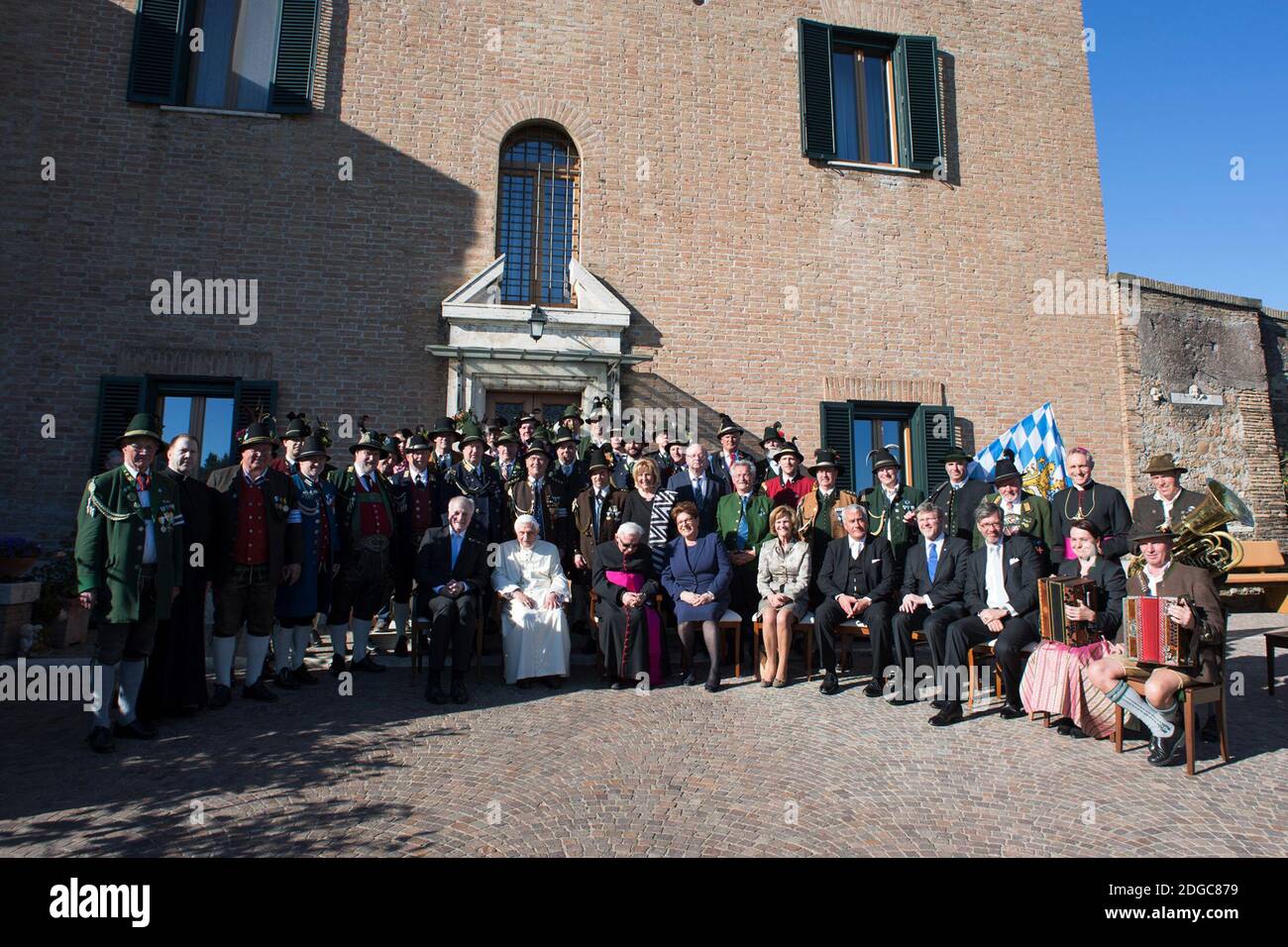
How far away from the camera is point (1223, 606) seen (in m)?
5.04

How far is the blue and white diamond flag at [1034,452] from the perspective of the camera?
9.80 meters

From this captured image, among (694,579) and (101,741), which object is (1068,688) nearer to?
(694,579)

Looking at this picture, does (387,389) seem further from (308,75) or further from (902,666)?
(902,666)

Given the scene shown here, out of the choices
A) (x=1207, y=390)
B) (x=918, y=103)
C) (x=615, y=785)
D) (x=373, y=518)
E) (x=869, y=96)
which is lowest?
A: (x=615, y=785)

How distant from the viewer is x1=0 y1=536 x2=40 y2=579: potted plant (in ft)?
22.9

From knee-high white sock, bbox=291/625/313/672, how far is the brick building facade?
4.44 meters

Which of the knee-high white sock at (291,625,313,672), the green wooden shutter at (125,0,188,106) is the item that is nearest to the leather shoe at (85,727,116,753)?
the knee-high white sock at (291,625,313,672)

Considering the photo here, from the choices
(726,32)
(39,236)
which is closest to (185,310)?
(39,236)

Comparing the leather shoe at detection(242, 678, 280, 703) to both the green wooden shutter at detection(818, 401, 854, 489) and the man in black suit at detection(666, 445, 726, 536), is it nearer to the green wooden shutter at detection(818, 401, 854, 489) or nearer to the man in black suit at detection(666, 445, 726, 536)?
the man in black suit at detection(666, 445, 726, 536)

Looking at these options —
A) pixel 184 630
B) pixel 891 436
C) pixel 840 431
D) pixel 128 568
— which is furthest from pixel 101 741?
pixel 891 436

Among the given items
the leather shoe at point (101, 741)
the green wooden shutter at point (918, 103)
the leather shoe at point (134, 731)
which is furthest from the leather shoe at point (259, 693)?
the green wooden shutter at point (918, 103)

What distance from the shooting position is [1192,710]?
4.48 m

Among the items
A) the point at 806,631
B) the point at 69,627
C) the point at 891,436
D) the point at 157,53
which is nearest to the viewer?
the point at 806,631

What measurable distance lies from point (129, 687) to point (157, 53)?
9.57m
